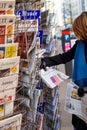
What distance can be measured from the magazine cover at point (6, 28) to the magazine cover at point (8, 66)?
85mm

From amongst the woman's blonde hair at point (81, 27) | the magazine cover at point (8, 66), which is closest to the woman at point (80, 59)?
the woman's blonde hair at point (81, 27)

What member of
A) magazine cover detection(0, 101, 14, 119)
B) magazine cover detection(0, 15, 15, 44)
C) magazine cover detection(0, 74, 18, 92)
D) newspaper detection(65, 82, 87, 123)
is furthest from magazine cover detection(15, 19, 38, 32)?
newspaper detection(65, 82, 87, 123)

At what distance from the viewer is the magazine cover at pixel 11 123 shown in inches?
45.9

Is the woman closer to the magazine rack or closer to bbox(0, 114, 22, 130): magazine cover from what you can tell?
the magazine rack

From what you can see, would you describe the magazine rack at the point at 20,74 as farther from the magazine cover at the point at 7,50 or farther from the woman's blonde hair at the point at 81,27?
the woman's blonde hair at the point at 81,27

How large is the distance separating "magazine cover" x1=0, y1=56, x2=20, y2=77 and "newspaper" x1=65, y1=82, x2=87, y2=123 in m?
0.58

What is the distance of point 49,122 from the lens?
2.08m

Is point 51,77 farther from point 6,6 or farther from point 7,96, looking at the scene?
point 6,6

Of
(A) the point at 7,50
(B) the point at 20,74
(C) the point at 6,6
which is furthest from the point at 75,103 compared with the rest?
(C) the point at 6,6

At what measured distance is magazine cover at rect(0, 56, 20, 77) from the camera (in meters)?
1.16

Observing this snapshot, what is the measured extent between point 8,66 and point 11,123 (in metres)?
0.25

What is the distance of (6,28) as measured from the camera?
1187 mm

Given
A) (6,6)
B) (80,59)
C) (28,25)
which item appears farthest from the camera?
(80,59)

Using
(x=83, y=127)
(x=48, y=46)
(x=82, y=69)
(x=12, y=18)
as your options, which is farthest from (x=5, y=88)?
(x=48, y=46)
